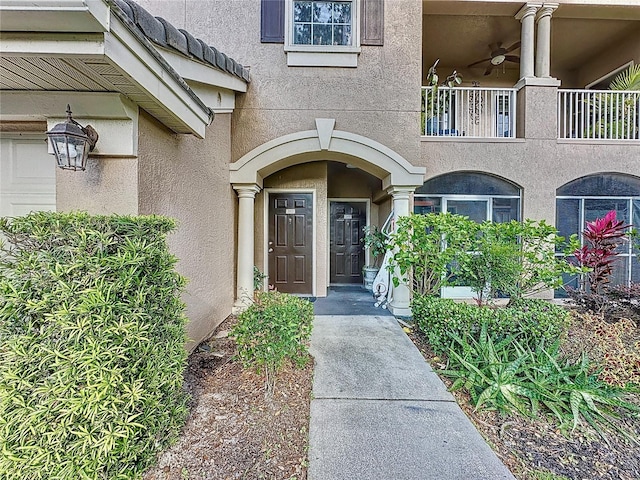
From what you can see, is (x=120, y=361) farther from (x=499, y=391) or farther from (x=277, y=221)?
(x=277, y=221)

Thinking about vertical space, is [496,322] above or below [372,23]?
below

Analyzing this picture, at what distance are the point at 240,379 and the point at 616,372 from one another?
3670mm

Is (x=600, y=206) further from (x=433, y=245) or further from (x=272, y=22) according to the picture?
(x=272, y=22)

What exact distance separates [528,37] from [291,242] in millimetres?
6359

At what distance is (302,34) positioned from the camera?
5.40 metres

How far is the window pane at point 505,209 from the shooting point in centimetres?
637

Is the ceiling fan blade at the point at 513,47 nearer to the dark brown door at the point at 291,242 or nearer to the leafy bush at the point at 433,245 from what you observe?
the leafy bush at the point at 433,245

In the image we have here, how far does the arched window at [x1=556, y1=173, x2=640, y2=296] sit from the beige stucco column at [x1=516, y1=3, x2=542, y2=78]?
2.46 meters

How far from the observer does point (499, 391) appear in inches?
111

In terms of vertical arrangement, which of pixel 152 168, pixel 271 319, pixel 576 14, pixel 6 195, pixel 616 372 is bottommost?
pixel 616 372

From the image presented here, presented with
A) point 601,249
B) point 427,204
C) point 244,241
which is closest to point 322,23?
point 427,204

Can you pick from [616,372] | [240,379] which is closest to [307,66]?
[240,379]

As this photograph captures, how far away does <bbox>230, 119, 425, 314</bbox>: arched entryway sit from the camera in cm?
528

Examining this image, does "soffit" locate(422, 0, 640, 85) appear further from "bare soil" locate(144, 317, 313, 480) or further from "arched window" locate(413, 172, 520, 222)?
"bare soil" locate(144, 317, 313, 480)
